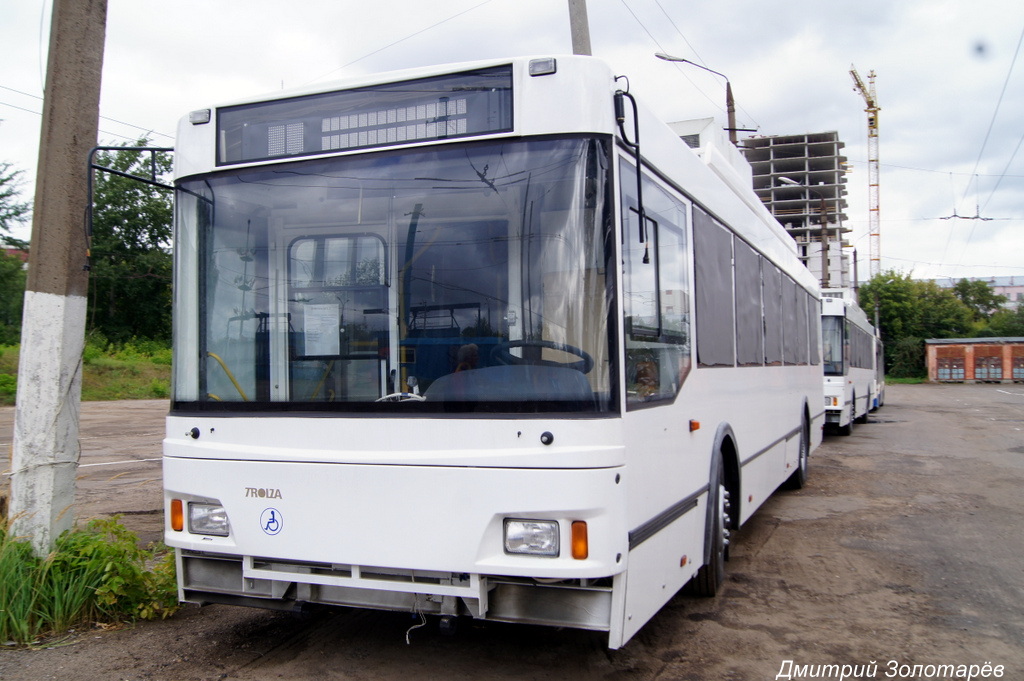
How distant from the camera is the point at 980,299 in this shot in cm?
9750

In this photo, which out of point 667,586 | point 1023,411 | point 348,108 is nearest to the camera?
point 348,108

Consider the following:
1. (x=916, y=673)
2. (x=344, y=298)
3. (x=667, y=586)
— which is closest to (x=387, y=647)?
(x=667, y=586)

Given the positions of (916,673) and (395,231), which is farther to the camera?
(916,673)

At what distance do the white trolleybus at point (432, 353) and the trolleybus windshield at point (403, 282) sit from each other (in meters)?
0.01

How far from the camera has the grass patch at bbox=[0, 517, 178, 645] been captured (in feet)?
16.1

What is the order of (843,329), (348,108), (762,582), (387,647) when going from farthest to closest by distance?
(843,329) → (762,582) → (387,647) → (348,108)

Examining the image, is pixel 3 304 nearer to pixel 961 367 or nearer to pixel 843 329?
pixel 843 329

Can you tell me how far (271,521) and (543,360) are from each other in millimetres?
1502

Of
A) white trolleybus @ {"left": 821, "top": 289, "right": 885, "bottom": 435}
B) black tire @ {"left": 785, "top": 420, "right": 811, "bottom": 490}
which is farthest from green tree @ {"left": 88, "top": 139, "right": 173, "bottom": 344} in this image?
black tire @ {"left": 785, "top": 420, "right": 811, "bottom": 490}

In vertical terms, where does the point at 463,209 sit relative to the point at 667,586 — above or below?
above

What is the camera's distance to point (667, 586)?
4.44 m

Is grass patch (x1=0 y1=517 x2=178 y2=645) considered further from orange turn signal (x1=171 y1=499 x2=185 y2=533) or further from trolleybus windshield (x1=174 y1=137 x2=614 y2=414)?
trolleybus windshield (x1=174 y1=137 x2=614 y2=414)

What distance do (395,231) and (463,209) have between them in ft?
1.14

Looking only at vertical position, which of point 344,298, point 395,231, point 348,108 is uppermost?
point 348,108
